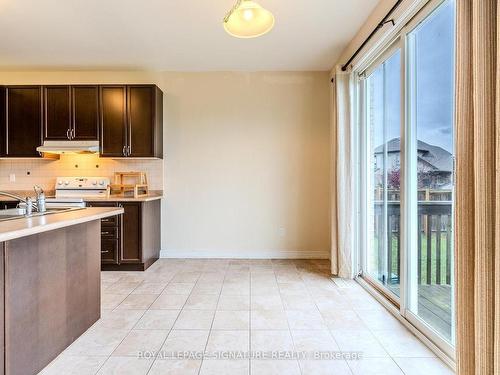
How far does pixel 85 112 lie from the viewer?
4.11 m

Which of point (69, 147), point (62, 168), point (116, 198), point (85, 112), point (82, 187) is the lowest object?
point (116, 198)

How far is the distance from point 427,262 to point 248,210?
8.55 ft

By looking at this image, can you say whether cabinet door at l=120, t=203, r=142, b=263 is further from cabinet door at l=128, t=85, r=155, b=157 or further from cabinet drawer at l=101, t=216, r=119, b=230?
cabinet door at l=128, t=85, r=155, b=157

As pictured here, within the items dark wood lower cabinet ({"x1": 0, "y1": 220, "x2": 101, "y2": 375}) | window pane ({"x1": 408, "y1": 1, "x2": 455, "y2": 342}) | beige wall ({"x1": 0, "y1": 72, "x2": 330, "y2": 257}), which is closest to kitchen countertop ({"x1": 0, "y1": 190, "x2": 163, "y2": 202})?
beige wall ({"x1": 0, "y1": 72, "x2": 330, "y2": 257})

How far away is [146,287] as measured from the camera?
3.29 m

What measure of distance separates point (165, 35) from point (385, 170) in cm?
276

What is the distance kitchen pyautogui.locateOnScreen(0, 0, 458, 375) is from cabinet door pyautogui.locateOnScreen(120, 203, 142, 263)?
2cm

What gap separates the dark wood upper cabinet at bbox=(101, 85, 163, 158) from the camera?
4102mm

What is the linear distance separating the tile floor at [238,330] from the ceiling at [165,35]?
9.01 ft

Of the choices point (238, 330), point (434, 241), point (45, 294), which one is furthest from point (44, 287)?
point (434, 241)

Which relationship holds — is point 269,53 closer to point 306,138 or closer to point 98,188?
point 306,138

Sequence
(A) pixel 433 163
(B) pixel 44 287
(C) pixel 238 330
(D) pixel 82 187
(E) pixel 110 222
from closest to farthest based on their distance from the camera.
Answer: (B) pixel 44 287
(A) pixel 433 163
(C) pixel 238 330
(E) pixel 110 222
(D) pixel 82 187

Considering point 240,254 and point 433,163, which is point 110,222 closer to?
point 240,254

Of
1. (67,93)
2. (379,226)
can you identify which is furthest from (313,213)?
(67,93)
